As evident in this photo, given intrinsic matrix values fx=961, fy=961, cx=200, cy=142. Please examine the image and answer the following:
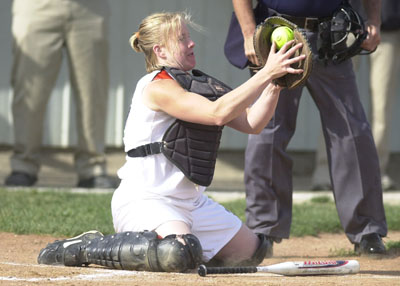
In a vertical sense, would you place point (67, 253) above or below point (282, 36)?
below

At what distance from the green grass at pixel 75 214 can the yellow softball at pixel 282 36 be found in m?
2.05

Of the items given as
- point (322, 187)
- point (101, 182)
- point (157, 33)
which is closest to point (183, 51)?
point (157, 33)

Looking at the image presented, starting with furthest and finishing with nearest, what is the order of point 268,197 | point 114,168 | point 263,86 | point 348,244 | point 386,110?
point 114,168 < point 386,110 < point 348,244 < point 268,197 < point 263,86

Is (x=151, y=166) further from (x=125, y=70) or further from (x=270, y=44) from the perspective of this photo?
(x=125, y=70)

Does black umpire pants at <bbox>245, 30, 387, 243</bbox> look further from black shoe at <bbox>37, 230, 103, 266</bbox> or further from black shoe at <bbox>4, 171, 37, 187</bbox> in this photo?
black shoe at <bbox>4, 171, 37, 187</bbox>

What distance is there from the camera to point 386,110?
30.4 ft

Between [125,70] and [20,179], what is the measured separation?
2564 millimetres

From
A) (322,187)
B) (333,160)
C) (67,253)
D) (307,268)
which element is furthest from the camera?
(322,187)

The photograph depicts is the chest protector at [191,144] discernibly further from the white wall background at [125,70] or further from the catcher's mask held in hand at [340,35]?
the white wall background at [125,70]

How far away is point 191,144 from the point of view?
4973mm

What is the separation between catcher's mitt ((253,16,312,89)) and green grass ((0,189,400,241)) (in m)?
1.89

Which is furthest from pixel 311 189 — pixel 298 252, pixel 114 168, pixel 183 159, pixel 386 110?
pixel 183 159

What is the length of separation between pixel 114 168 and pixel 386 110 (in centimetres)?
317

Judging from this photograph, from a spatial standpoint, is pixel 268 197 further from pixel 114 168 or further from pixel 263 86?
pixel 114 168
